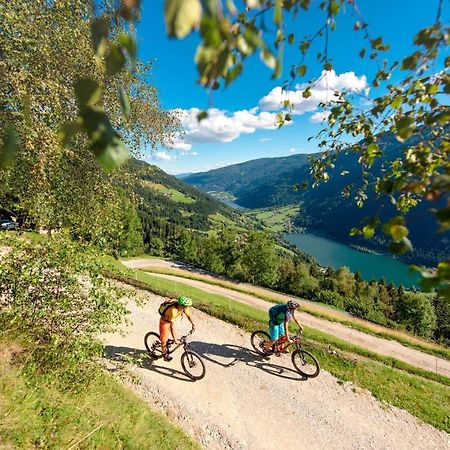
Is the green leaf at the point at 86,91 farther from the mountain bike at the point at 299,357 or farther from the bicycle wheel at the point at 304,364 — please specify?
the bicycle wheel at the point at 304,364

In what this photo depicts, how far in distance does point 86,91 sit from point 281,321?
1191cm

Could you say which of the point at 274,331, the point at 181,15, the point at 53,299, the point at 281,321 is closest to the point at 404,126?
the point at 181,15

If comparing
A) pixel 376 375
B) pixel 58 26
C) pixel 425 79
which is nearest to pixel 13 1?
pixel 58 26

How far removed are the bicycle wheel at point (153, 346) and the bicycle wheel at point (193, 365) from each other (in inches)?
39.3

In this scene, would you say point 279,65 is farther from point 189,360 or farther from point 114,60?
point 189,360

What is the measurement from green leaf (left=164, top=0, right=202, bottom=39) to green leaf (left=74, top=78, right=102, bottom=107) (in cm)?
33

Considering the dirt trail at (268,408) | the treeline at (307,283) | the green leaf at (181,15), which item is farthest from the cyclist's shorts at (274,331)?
the treeline at (307,283)

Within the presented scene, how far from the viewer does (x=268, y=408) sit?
10.1m

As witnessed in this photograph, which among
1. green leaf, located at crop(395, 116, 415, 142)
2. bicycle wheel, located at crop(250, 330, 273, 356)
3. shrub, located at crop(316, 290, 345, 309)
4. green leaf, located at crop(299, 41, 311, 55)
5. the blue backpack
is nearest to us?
green leaf, located at crop(395, 116, 415, 142)

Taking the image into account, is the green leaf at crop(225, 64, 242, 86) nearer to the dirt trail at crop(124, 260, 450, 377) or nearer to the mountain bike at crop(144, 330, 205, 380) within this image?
the mountain bike at crop(144, 330, 205, 380)

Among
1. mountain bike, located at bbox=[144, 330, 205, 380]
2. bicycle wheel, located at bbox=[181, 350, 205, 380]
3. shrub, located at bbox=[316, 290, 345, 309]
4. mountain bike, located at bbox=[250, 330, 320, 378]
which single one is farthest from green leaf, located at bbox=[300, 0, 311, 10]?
shrub, located at bbox=[316, 290, 345, 309]

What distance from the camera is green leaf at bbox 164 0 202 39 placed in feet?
2.73

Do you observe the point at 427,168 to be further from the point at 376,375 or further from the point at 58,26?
the point at 376,375

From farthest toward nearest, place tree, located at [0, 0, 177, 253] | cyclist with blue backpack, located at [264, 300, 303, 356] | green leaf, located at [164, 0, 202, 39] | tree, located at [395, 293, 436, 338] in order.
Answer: tree, located at [395, 293, 436, 338], cyclist with blue backpack, located at [264, 300, 303, 356], tree, located at [0, 0, 177, 253], green leaf, located at [164, 0, 202, 39]
